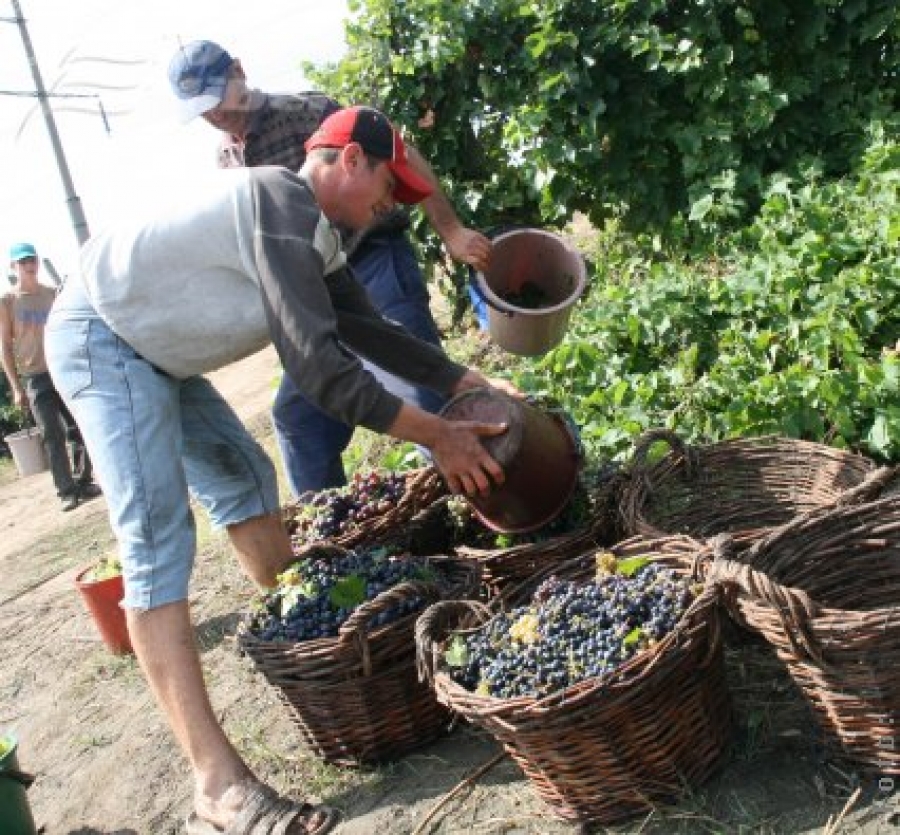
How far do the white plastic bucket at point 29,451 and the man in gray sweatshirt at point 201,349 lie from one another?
8.88 metres

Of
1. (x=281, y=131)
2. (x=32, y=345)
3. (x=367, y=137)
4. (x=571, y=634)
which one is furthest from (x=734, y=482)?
(x=32, y=345)

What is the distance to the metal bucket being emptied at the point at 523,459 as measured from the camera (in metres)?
2.83

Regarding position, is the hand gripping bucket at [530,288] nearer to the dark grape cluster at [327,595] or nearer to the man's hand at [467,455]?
the man's hand at [467,455]

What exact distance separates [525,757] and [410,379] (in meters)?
1.20

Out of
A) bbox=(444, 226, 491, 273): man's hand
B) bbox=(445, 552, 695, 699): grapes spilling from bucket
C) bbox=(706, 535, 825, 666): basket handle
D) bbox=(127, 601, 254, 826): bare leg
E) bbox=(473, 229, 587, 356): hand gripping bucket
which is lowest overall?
bbox=(127, 601, 254, 826): bare leg

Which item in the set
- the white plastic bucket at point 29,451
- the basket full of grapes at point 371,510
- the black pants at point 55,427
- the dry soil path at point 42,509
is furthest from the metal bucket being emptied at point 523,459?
the white plastic bucket at point 29,451

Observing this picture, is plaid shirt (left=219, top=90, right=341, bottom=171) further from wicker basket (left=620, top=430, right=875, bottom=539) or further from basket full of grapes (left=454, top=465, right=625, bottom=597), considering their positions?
wicker basket (left=620, top=430, right=875, bottom=539)

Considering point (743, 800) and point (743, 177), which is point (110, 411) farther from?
point (743, 177)

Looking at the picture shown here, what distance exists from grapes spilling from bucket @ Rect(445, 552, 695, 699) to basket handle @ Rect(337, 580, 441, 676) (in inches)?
9.2

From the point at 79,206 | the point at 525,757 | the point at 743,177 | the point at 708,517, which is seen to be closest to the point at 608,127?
the point at 743,177

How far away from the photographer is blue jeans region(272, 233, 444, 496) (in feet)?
12.5

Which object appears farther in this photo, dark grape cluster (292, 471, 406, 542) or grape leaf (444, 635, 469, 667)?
dark grape cluster (292, 471, 406, 542)

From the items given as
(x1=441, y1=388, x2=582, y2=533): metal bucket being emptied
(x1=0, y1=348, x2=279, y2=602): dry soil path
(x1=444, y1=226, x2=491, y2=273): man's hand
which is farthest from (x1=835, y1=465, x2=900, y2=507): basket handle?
(x1=0, y1=348, x2=279, y2=602): dry soil path

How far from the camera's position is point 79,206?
11625 millimetres
